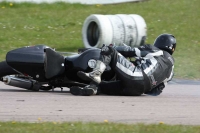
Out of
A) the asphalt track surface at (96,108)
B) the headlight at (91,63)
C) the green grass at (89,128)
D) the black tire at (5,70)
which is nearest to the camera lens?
the green grass at (89,128)

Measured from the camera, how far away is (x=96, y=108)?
7480 millimetres

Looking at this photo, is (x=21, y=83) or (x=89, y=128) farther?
(x=21, y=83)

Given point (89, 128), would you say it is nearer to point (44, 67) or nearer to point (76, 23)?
point (44, 67)

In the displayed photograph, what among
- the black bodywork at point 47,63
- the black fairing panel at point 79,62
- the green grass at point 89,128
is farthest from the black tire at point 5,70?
the green grass at point 89,128

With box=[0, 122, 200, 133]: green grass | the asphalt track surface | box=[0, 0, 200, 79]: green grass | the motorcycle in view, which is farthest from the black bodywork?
box=[0, 0, 200, 79]: green grass

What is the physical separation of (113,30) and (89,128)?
815 cm

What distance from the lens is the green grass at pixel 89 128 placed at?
596cm

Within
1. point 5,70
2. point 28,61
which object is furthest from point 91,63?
point 5,70

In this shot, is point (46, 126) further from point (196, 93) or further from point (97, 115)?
point (196, 93)

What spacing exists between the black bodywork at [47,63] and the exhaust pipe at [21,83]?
99 mm

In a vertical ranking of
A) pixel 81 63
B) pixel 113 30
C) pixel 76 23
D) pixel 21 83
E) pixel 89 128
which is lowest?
pixel 76 23

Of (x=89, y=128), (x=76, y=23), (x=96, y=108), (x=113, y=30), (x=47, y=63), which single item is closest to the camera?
(x=89, y=128)

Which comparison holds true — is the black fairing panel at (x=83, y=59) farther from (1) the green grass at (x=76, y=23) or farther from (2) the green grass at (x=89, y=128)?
(1) the green grass at (x=76, y=23)

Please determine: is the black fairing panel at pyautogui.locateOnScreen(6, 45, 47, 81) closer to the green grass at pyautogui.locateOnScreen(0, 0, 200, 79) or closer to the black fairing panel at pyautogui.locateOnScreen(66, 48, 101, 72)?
the black fairing panel at pyautogui.locateOnScreen(66, 48, 101, 72)
